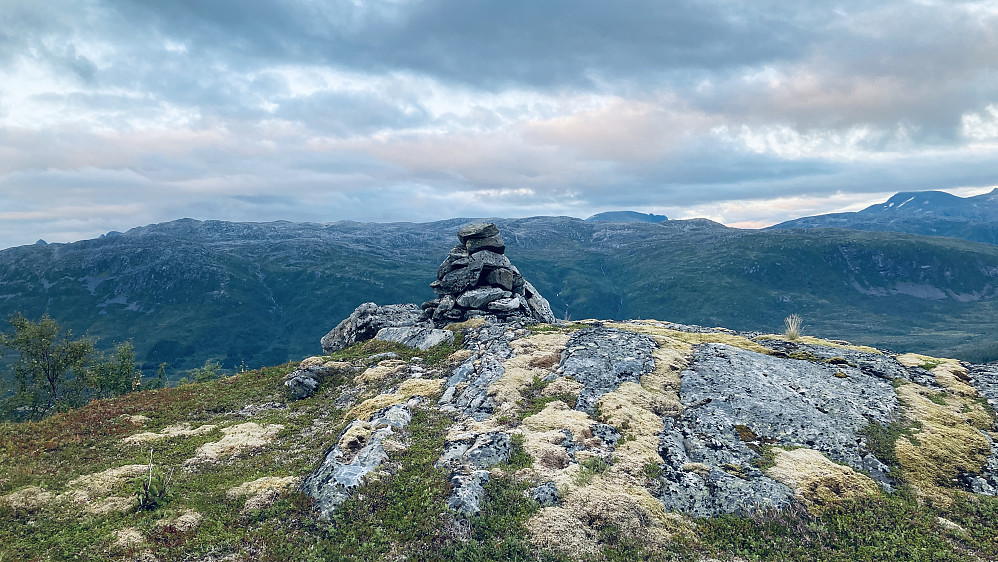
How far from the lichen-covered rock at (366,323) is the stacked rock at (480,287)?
3445 millimetres

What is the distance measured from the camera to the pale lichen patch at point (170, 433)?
2714cm

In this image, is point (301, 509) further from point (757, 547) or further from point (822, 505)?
point (822, 505)

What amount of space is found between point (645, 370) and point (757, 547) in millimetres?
15764

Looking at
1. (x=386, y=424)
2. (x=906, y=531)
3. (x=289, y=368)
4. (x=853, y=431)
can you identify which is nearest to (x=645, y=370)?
(x=853, y=431)

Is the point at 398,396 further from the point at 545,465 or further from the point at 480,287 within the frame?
the point at 480,287

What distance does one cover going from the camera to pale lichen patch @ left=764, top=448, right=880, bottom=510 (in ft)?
63.3

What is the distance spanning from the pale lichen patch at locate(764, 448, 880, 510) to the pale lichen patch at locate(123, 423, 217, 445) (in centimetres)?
3404

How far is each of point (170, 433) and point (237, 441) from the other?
5612mm

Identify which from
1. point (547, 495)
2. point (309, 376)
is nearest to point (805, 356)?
point (547, 495)

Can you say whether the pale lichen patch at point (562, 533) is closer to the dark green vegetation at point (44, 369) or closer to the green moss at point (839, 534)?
the green moss at point (839, 534)

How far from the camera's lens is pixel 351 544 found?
17.5 m

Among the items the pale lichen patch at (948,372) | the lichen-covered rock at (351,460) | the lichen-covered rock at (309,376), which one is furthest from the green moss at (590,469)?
the pale lichen patch at (948,372)

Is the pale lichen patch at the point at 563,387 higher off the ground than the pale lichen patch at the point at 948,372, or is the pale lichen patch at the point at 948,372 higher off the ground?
the pale lichen patch at the point at 563,387

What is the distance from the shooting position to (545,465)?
2138 cm
